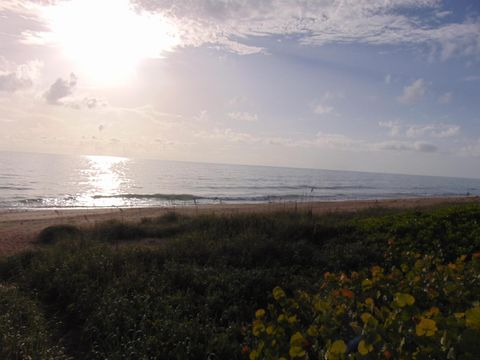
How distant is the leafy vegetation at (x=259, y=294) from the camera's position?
245 centimetres

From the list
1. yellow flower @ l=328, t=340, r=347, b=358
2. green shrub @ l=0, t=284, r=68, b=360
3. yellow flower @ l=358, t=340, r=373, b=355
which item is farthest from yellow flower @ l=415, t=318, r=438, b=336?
green shrub @ l=0, t=284, r=68, b=360

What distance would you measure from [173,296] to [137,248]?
7.85ft

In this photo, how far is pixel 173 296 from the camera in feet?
17.1

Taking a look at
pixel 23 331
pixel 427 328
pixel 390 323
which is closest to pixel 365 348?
pixel 427 328

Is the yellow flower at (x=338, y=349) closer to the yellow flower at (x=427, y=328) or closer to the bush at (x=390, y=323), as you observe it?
the bush at (x=390, y=323)

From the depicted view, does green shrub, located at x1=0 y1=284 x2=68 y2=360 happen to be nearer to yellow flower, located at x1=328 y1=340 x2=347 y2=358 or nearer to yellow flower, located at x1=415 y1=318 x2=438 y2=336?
yellow flower, located at x1=328 y1=340 x2=347 y2=358

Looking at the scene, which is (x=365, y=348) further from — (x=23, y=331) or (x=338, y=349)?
(x=23, y=331)

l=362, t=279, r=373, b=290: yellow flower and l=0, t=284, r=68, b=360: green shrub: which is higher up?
l=362, t=279, r=373, b=290: yellow flower

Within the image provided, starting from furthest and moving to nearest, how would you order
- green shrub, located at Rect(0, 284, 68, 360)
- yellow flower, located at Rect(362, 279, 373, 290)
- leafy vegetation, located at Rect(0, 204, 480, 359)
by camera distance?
green shrub, located at Rect(0, 284, 68, 360)
yellow flower, located at Rect(362, 279, 373, 290)
leafy vegetation, located at Rect(0, 204, 480, 359)

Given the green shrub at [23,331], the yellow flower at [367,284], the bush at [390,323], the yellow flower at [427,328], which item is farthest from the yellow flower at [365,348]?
the green shrub at [23,331]

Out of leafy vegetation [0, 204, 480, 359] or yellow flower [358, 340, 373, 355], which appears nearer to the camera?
yellow flower [358, 340, 373, 355]

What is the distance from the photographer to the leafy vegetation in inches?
96.4

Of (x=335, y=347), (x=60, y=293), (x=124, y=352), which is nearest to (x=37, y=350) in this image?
(x=124, y=352)

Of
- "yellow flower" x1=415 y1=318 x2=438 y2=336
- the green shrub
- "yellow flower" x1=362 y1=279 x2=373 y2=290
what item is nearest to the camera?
"yellow flower" x1=415 y1=318 x2=438 y2=336
